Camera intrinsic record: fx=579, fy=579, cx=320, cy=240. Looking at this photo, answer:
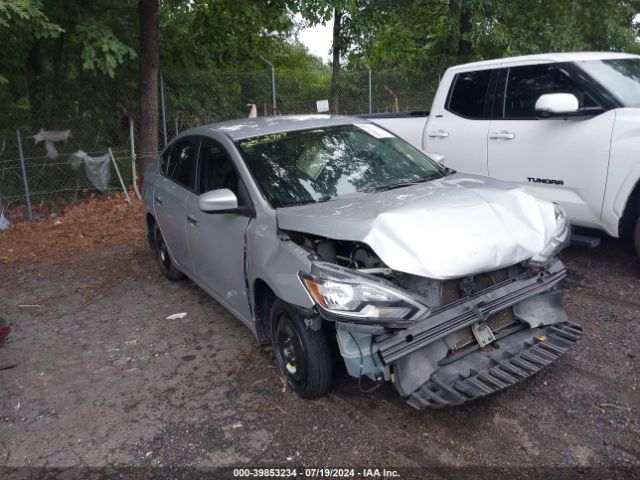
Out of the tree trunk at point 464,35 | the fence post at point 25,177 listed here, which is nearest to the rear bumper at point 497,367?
the fence post at point 25,177

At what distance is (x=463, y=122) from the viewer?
20.7 feet

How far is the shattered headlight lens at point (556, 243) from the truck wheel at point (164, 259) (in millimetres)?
3666

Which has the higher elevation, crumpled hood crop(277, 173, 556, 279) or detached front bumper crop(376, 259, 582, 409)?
crumpled hood crop(277, 173, 556, 279)

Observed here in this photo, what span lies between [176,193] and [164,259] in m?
1.17

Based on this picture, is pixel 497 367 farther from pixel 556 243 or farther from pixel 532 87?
pixel 532 87

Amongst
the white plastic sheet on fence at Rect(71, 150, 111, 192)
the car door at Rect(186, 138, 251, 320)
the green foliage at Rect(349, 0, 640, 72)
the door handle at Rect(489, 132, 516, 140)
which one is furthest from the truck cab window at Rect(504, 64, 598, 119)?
the white plastic sheet on fence at Rect(71, 150, 111, 192)

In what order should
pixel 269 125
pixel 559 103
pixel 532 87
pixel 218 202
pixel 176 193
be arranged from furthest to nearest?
pixel 532 87 < pixel 176 193 < pixel 559 103 < pixel 269 125 < pixel 218 202

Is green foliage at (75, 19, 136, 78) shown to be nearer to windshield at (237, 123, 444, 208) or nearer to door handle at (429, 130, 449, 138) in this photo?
door handle at (429, 130, 449, 138)

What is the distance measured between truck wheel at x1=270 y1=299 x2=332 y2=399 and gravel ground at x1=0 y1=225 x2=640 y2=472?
0.14 metres

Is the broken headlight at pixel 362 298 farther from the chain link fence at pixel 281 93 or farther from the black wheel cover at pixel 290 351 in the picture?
the chain link fence at pixel 281 93

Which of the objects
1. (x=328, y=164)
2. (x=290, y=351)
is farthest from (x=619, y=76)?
(x=290, y=351)

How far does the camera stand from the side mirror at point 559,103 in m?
4.98

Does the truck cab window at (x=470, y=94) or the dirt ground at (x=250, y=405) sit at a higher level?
the truck cab window at (x=470, y=94)

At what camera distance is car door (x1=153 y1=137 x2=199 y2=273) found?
506 cm
